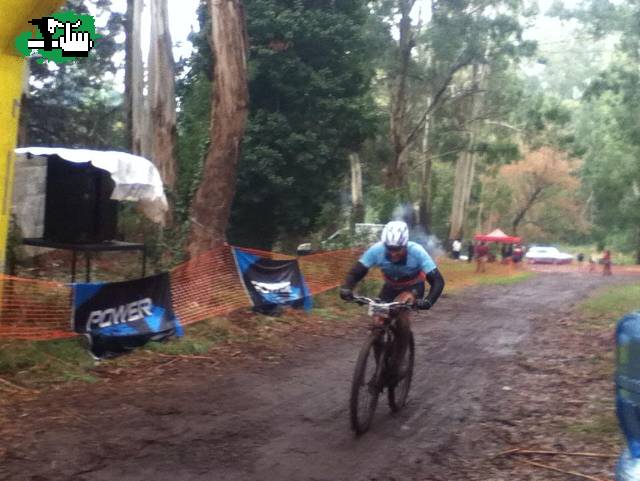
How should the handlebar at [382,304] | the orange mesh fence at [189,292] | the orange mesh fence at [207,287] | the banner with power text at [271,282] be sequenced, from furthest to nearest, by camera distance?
the banner with power text at [271,282] → the orange mesh fence at [207,287] → the orange mesh fence at [189,292] → the handlebar at [382,304]

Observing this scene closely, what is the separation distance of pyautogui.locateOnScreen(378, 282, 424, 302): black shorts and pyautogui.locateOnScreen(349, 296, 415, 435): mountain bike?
33 centimetres

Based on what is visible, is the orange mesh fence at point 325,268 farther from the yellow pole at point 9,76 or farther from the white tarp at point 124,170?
the yellow pole at point 9,76

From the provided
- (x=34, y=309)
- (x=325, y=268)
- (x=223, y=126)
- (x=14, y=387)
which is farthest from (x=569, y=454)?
(x=325, y=268)

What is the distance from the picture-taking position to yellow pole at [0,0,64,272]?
751 centimetres

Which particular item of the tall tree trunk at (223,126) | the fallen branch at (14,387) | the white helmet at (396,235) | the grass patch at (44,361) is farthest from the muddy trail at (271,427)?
the tall tree trunk at (223,126)

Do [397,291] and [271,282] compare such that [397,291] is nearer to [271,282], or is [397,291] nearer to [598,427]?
[598,427]

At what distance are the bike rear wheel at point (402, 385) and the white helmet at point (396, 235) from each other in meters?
1.01

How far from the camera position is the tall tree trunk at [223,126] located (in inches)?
548

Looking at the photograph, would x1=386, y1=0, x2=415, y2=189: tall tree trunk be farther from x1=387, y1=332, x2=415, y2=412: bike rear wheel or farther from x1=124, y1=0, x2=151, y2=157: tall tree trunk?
x1=387, y1=332, x2=415, y2=412: bike rear wheel

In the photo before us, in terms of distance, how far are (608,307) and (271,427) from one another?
540 inches

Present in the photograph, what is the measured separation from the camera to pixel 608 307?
18.8 metres

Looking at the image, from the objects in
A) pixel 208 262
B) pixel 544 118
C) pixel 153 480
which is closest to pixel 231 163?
pixel 208 262

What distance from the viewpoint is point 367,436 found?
6.85m

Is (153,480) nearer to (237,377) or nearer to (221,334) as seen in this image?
(237,377)
